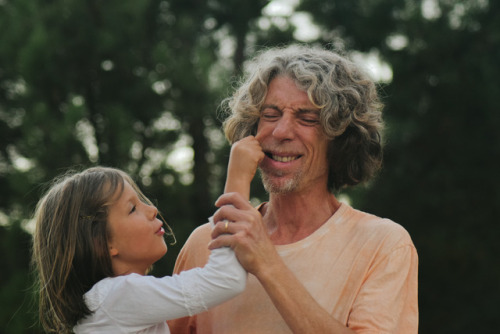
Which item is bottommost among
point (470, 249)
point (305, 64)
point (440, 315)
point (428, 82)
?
point (440, 315)

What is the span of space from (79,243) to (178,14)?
6.45m

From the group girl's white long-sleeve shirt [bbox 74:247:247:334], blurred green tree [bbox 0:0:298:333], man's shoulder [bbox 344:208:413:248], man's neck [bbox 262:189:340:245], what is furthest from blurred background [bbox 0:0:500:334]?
man's shoulder [bbox 344:208:413:248]

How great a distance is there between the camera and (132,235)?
7.68 feet

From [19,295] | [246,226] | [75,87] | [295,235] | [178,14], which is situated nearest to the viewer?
[246,226]

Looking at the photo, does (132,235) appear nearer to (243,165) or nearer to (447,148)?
(243,165)

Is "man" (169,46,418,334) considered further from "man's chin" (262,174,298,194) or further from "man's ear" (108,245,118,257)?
"man's ear" (108,245,118,257)

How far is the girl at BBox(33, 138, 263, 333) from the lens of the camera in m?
2.09

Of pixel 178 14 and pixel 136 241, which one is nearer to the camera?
pixel 136 241

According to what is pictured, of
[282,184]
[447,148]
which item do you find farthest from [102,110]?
[282,184]

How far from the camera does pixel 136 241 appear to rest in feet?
7.67

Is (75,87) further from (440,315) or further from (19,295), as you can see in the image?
(440,315)

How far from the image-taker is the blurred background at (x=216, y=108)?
659 centimetres

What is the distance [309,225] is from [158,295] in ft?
2.12

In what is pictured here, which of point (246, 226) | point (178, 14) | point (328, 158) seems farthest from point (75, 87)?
point (246, 226)
